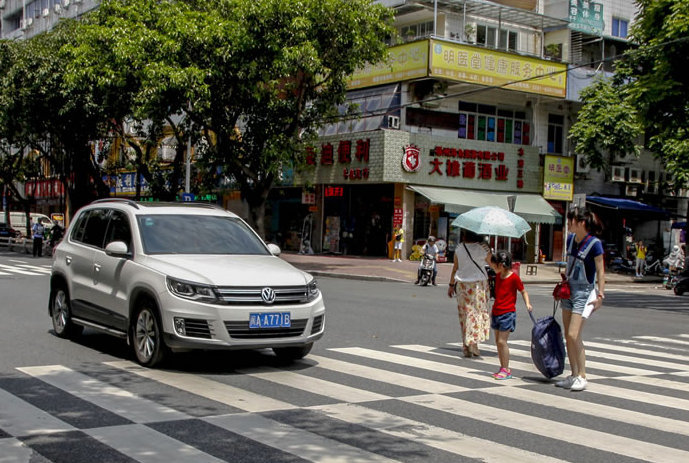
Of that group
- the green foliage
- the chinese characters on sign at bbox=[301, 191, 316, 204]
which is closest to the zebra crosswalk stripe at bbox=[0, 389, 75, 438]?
the green foliage

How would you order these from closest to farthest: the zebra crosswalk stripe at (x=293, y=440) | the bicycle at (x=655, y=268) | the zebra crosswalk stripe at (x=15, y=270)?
1. the zebra crosswalk stripe at (x=293, y=440)
2. the zebra crosswalk stripe at (x=15, y=270)
3. the bicycle at (x=655, y=268)

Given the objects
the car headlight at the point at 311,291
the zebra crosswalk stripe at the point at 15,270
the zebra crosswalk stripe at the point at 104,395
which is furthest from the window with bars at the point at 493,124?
the zebra crosswalk stripe at the point at 104,395

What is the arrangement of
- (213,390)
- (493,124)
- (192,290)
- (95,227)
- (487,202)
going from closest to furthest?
1. (213,390)
2. (192,290)
3. (95,227)
4. (487,202)
5. (493,124)

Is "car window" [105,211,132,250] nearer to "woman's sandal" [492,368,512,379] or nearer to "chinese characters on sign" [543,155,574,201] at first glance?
"woman's sandal" [492,368,512,379]

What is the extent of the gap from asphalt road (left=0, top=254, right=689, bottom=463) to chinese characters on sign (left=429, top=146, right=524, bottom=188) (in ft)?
77.1

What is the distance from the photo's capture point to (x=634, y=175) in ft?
131

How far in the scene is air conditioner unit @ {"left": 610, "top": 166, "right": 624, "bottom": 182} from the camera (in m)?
39.1

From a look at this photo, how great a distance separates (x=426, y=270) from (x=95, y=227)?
15.9m

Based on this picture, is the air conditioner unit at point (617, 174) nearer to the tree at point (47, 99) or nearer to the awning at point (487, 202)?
the awning at point (487, 202)

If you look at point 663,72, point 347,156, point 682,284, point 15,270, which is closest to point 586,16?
point 347,156

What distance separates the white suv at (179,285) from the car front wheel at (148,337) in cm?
1

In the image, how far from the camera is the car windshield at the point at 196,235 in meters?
8.79

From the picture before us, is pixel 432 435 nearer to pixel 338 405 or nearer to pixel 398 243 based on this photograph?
pixel 338 405

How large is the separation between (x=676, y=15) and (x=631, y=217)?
891 inches
